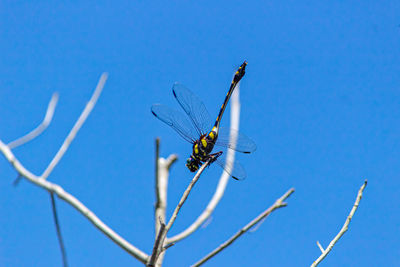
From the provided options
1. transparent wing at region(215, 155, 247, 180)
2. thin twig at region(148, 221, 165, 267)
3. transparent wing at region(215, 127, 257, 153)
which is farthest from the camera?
transparent wing at region(215, 127, 257, 153)

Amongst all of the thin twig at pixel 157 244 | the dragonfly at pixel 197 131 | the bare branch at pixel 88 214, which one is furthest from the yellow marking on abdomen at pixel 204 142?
the thin twig at pixel 157 244

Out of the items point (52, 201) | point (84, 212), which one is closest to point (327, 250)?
point (84, 212)

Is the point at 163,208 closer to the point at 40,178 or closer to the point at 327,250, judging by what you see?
the point at 40,178

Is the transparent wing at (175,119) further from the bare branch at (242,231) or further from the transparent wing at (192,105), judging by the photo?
the bare branch at (242,231)

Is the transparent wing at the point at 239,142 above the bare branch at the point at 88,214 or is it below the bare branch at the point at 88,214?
above

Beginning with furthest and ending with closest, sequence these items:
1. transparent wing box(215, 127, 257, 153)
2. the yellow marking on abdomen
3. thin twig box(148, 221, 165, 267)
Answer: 1. transparent wing box(215, 127, 257, 153)
2. the yellow marking on abdomen
3. thin twig box(148, 221, 165, 267)

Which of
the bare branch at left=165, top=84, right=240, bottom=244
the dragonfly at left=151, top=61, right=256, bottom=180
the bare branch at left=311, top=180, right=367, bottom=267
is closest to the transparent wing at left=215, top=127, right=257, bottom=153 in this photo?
the dragonfly at left=151, top=61, right=256, bottom=180

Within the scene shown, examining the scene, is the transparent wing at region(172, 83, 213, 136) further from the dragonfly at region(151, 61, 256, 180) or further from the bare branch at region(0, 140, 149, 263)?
the bare branch at region(0, 140, 149, 263)
